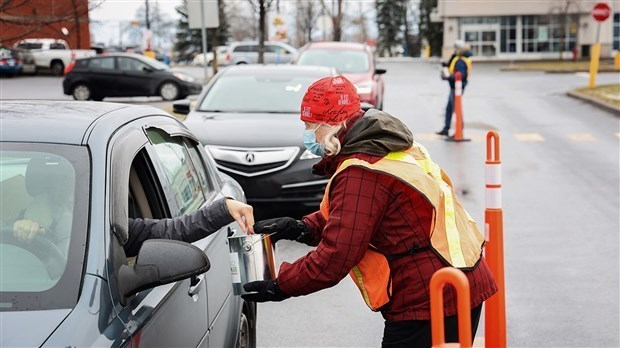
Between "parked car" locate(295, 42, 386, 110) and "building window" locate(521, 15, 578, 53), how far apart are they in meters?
43.6

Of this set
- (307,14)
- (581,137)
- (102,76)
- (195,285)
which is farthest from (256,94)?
(307,14)

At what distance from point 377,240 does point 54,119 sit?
1.31 metres

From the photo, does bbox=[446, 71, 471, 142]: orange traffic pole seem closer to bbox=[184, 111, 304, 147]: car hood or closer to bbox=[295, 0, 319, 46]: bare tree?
bbox=[184, 111, 304, 147]: car hood

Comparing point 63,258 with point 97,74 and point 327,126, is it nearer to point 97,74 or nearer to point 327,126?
point 327,126

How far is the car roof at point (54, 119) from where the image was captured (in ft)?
11.0

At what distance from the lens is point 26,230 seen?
3.17 m

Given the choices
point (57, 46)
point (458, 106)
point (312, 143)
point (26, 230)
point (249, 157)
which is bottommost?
point (458, 106)

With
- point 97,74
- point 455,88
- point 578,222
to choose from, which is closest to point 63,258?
point 578,222

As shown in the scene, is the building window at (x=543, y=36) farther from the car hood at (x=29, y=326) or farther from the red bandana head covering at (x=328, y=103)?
the car hood at (x=29, y=326)

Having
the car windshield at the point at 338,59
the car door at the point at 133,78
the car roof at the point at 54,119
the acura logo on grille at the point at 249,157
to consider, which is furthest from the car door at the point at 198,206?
the car door at the point at 133,78

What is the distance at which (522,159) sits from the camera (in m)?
14.3

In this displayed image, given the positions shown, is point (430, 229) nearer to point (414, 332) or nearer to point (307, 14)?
point (414, 332)

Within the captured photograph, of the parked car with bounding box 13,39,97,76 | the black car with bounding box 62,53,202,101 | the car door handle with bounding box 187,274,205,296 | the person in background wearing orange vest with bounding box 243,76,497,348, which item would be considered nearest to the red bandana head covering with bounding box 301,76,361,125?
the person in background wearing orange vest with bounding box 243,76,497,348

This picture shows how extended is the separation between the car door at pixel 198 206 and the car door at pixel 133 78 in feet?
78.3
